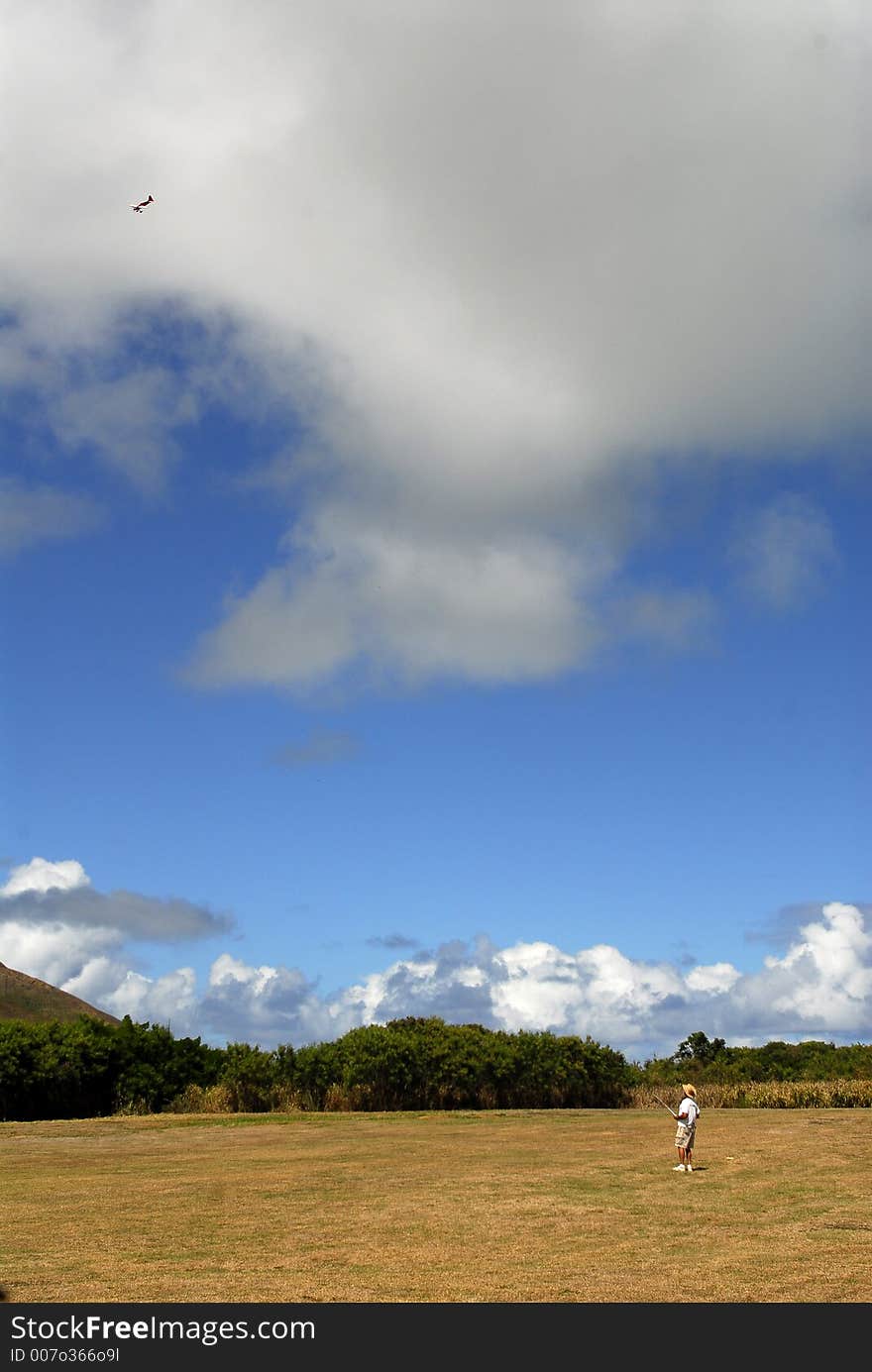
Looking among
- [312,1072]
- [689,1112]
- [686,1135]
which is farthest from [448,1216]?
[312,1072]

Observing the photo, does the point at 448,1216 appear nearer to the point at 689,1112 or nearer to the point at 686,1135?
the point at 686,1135

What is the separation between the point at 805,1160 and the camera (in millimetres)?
28000

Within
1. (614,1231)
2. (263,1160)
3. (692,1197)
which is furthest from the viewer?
(263,1160)

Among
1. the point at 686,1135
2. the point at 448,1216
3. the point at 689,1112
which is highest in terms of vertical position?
the point at 689,1112

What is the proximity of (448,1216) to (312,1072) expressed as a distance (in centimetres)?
3113

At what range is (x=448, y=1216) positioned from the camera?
2080 centimetres

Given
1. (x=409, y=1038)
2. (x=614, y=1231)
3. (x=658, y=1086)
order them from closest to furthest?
1. (x=614, y=1231)
2. (x=409, y=1038)
3. (x=658, y=1086)

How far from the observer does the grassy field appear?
15.0 metres

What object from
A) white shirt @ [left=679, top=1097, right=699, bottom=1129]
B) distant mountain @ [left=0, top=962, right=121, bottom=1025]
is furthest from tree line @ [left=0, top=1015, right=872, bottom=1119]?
distant mountain @ [left=0, top=962, right=121, bottom=1025]

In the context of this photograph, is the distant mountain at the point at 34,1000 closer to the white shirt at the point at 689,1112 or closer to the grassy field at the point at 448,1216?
the grassy field at the point at 448,1216

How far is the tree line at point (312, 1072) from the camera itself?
49.9 m
